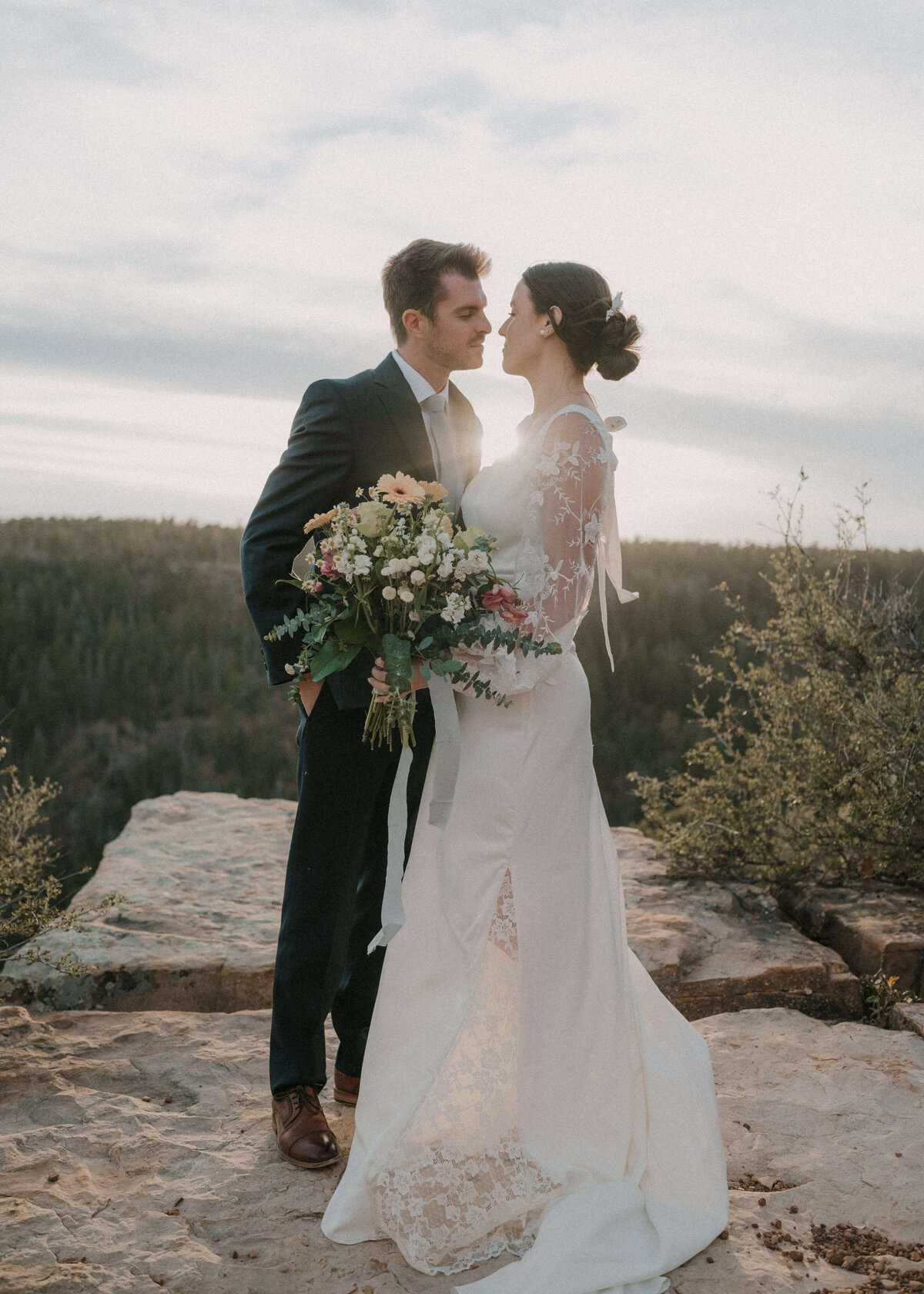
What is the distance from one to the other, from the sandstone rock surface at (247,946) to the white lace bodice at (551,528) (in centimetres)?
217

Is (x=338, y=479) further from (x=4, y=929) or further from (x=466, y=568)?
(x=4, y=929)

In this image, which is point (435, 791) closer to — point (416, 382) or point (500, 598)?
point (500, 598)

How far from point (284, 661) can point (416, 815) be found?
25.0 inches

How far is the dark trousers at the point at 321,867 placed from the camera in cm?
294

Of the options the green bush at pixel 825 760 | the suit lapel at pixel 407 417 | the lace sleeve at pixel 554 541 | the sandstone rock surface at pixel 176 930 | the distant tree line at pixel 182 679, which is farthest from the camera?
the distant tree line at pixel 182 679

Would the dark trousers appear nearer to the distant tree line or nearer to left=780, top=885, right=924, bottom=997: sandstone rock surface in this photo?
left=780, top=885, right=924, bottom=997: sandstone rock surface

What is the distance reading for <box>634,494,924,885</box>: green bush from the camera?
5.06 metres

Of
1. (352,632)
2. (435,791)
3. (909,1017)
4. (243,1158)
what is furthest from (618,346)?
(909,1017)

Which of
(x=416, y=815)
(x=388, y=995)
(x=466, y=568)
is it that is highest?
(x=466, y=568)

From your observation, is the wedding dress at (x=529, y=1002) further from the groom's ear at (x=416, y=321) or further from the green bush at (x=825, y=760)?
the green bush at (x=825, y=760)

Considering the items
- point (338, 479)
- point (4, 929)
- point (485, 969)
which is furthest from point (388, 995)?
point (4, 929)

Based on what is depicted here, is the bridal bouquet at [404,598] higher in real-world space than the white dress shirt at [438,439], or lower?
lower

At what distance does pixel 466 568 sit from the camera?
7.82 feet

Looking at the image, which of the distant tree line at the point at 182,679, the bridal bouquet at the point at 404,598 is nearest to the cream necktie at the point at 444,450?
the bridal bouquet at the point at 404,598
